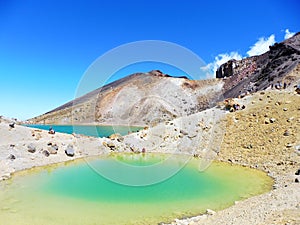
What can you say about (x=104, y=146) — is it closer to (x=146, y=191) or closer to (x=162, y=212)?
(x=146, y=191)

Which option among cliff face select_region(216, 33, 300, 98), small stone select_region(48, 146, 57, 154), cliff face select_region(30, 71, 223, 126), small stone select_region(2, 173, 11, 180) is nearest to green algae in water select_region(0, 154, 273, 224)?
small stone select_region(2, 173, 11, 180)

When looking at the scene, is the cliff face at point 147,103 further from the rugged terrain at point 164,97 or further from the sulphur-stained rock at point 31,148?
the sulphur-stained rock at point 31,148

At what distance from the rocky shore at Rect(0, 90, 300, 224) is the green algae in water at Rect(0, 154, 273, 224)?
6.57 feet

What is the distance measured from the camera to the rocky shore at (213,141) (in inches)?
840

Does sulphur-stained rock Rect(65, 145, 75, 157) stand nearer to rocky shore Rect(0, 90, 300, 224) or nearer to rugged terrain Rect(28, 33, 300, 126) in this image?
rocky shore Rect(0, 90, 300, 224)

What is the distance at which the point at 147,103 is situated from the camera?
81.4 meters

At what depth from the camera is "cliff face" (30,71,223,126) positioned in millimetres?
76562

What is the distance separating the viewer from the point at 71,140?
89.5ft

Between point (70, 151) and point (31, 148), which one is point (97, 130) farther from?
point (31, 148)

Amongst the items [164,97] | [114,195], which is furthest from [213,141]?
[164,97]

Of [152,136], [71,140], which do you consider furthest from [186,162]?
[71,140]

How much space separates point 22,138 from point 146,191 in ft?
47.1

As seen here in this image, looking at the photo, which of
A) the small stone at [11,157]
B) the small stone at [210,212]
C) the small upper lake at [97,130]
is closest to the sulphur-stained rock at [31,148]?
the small stone at [11,157]

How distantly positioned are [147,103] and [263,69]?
99.7 feet
